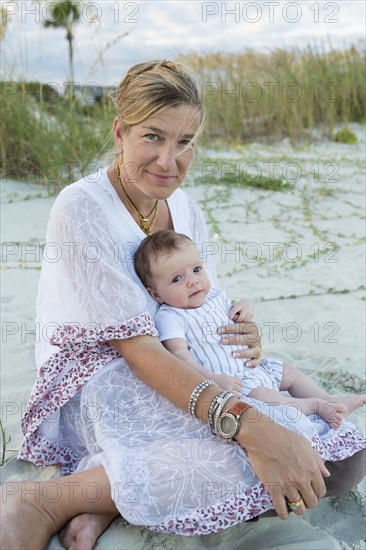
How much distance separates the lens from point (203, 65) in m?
9.23

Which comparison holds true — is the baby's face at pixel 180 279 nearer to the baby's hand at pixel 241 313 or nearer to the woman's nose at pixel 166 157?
the baby's hand at pixel 241 313

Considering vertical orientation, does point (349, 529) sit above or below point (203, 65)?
below

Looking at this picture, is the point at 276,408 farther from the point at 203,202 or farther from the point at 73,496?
the point at 203,202

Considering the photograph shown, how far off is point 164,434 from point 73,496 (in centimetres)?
29

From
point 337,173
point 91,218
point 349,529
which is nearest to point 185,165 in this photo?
point 91,218

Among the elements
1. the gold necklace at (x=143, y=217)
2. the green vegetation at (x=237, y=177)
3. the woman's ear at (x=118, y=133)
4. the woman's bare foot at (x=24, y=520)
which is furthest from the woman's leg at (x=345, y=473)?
the green vegetation at (x=237, y=177)

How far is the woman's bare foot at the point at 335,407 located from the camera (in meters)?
1.96

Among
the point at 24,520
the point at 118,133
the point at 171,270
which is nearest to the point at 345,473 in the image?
the point at 171,270

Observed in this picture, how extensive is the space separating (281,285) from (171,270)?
6.24ft

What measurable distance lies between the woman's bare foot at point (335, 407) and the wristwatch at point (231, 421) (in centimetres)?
37

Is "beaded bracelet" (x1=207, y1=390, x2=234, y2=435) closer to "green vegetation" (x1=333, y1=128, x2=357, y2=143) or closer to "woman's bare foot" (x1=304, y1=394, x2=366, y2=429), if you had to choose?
"woman's bare foot" (x1=304, y1=394, x2=366, y2=429)

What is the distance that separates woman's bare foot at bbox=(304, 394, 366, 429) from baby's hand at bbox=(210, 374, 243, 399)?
0.27 m

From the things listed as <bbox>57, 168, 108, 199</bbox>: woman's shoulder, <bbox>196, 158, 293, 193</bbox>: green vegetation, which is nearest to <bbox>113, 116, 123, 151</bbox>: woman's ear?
<bbox>57, 168, 108, 199</bbox>: woman's shoulder

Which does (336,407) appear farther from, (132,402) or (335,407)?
(132,402)
